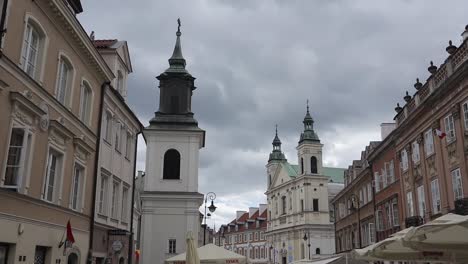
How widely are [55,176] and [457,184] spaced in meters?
16.9

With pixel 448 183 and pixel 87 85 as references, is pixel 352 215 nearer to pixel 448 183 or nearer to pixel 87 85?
pixel 448 183

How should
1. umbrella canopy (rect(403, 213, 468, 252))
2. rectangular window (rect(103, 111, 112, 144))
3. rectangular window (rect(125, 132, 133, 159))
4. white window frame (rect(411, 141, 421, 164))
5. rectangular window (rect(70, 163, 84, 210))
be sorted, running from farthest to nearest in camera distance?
white window frame (rect(411, 141, 421, 164))
rectangular window (rect(125, 132, 133, 159))
rectangular window (rect(103, 111, 112, 144))
rectangular window (rect(70, 163, 84, 210))
umbrella canopy (rect(403, 213, 468, 252))

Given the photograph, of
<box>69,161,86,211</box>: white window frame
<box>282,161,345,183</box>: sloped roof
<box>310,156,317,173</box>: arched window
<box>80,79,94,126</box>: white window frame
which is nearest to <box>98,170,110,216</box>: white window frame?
<box>69,161,86,211</box>: white window frame

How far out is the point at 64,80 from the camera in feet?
55.8

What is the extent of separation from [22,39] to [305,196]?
244ft

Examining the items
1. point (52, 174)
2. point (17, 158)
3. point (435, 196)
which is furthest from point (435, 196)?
point (17, 158)

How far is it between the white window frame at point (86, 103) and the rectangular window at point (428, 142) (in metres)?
16.5

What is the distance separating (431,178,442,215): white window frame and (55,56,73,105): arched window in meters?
17.7

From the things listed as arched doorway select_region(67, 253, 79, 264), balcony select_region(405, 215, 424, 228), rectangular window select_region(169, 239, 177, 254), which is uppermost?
balcony select_region(405, 215, 424, 228)

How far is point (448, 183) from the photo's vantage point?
2336 centimetres

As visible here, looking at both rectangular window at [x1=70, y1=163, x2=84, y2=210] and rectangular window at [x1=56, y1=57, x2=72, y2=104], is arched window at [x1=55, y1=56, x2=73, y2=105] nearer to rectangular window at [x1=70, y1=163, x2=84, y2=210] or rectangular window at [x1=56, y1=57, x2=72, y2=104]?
rectangular window at [x1=56, y1=57, x2=72, y2=104]

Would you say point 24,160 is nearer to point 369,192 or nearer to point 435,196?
point 435,196

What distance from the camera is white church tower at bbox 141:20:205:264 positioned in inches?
1516

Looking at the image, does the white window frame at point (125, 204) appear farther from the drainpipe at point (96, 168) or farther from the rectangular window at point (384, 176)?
the rectangular window at point (384, 176)
